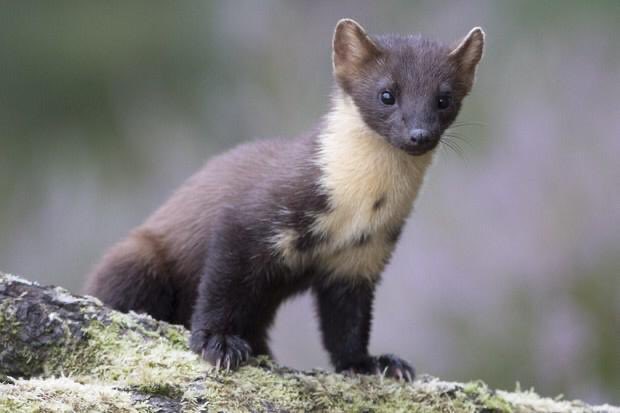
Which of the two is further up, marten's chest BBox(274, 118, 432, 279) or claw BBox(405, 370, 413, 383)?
marten's chest BBox(274, 118, 432, 279)

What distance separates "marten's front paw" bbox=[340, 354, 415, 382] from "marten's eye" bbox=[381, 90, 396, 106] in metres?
0.88

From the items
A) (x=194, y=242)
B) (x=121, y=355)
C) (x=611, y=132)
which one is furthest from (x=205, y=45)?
(x=121, y=355)

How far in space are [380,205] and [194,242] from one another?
0.79 meters

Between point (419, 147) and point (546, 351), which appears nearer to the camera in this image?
point (419, 147)

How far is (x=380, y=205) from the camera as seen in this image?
3.50m

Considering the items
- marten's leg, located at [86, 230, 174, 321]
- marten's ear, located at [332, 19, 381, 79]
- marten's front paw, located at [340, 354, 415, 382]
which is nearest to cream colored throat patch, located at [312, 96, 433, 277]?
marten's ear, located at [332, 19, 381, 79]

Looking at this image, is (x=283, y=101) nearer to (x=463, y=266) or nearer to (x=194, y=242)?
(x=463, y=266)

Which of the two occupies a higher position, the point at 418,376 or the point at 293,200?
the point at 293,200

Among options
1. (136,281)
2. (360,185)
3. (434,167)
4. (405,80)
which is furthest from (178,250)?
(434,167)

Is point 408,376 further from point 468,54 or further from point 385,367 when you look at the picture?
point 468,54

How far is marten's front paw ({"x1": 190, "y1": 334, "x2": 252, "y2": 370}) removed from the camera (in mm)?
3131

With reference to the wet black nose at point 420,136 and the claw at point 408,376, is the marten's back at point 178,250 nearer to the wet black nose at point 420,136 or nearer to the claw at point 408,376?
the wet black nose at point 420,136

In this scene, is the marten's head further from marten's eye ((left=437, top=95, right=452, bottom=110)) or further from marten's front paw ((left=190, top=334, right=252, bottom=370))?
marten's front paw ((left=190, top=334, right=252, bottom=370))

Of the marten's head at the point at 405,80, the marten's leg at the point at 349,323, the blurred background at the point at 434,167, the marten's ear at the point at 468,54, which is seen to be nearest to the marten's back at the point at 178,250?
the marten's head at the point at 405,80
